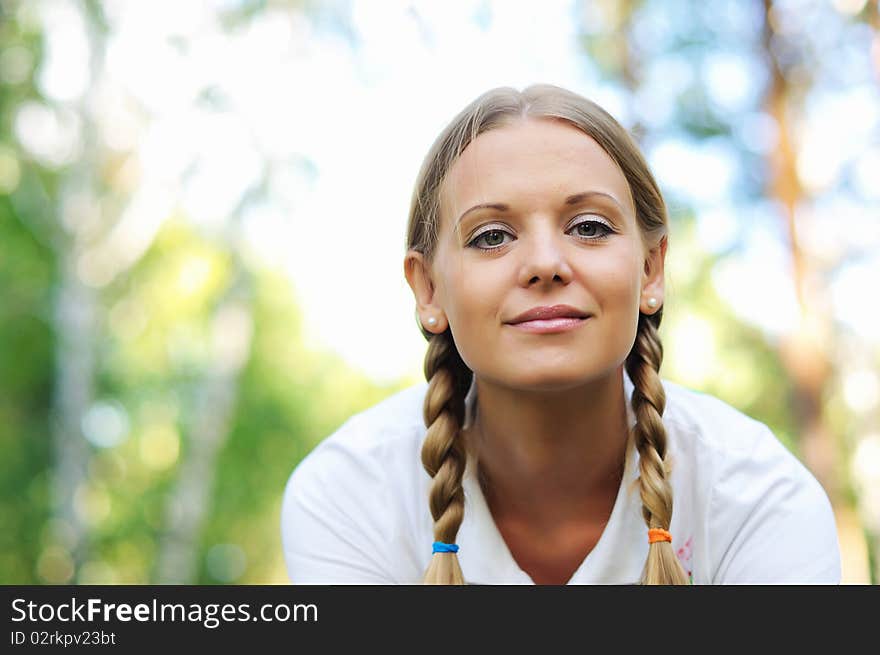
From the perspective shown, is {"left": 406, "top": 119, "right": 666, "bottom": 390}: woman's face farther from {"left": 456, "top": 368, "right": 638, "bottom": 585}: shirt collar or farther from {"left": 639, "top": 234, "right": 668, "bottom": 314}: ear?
{"left": 456, "top": 368, "right": 638, "bottom": 585}: shirt collar

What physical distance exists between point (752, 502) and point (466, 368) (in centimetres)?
81

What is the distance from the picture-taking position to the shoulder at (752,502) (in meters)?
2.17

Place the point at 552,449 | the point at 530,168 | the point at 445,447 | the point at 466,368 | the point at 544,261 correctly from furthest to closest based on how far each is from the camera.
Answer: the point at 466,368
the point at 552,449
the point at 445,447
the point at 530,168
the point at 544,261

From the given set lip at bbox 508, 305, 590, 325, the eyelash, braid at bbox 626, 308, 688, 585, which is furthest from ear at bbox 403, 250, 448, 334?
braid at bbox 626, 308, 688, 585

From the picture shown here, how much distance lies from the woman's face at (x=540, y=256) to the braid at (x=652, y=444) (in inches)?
8.0

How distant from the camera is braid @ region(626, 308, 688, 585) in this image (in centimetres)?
216

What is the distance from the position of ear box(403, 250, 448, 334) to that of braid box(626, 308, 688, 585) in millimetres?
519

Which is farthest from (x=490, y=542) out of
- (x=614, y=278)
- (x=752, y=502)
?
(x=614, y=278)

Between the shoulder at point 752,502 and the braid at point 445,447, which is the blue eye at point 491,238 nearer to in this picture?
the braid at point 445,447

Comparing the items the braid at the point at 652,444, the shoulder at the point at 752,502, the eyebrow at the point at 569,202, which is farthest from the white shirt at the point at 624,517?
the eyebrow at the point at 569,202

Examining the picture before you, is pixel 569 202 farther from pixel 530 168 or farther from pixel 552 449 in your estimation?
pixel 552 449

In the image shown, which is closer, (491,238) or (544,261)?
(544,261)

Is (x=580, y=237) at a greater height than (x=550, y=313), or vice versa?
(x=580, y=237)

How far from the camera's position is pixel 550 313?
207 centimetres
